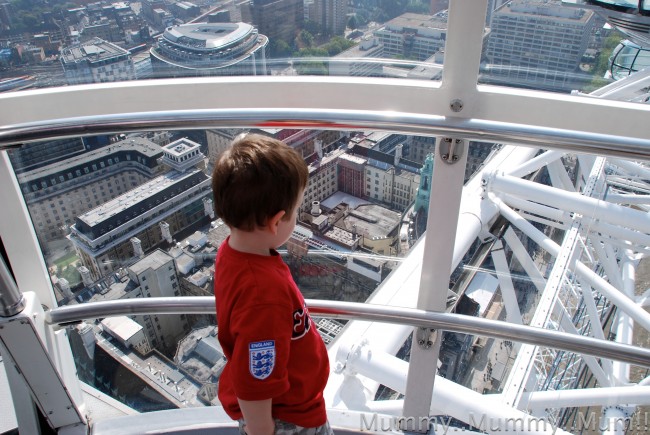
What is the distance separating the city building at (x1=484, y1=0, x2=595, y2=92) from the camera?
124cm

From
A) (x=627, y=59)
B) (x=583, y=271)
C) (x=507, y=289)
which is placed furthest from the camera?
(x=583, y=271)

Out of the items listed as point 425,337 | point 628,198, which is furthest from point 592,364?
point 425,337

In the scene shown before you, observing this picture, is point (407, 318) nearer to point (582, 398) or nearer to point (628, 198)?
point (582, 398)

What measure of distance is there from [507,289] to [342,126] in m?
1.28

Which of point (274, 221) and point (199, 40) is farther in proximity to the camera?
point (199, 40)

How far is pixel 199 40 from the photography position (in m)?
1.34

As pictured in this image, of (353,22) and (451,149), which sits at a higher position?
(353,22)

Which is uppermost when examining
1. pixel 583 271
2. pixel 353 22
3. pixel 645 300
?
pixel 353 22

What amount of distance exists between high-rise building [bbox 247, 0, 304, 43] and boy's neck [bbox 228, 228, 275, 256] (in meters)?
0.74

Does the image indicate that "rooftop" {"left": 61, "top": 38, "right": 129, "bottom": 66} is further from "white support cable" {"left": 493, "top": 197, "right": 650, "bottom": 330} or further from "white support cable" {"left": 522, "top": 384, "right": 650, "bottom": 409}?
"white support cable" {"left": 493, "top": 197, "right": 650, "bottom": 330}

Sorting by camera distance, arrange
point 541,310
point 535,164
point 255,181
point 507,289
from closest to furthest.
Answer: point 255,181, point 507,289, point 541,310, point 535,164

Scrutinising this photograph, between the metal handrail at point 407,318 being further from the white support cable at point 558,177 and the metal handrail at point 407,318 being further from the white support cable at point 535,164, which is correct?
the white support cable at point 558,177

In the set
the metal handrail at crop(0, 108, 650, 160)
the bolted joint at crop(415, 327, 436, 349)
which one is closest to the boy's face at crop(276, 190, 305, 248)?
the metal handrail at crop(0, 108, 650, 160)

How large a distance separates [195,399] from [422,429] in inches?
25.6
